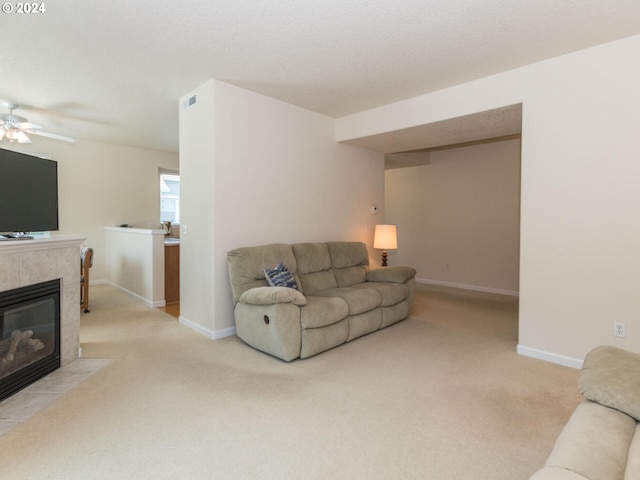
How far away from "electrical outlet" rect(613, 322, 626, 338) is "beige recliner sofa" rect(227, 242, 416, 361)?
6.14 feet

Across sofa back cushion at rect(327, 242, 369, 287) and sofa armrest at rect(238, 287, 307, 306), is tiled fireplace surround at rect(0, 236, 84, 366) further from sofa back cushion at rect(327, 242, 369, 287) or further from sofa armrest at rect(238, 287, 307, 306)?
sofa back cushion at rect(327, 242, 369, 287)

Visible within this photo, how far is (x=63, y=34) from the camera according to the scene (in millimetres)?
2580

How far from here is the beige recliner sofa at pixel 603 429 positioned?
103cm

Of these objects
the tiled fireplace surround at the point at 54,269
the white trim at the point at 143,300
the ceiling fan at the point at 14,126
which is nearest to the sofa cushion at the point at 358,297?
the tiled fireplace surround at the point at 54,269

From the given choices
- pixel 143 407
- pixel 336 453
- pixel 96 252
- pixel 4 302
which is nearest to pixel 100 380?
pixel 143 407

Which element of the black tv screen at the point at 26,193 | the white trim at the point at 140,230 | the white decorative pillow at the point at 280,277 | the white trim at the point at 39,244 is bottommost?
the white decorative pillow at the point at 280,277

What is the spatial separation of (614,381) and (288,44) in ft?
9.31

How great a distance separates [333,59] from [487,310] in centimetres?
372

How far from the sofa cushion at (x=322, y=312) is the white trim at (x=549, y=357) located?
162cm

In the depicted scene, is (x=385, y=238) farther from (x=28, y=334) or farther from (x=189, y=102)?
(x=28, y=334)

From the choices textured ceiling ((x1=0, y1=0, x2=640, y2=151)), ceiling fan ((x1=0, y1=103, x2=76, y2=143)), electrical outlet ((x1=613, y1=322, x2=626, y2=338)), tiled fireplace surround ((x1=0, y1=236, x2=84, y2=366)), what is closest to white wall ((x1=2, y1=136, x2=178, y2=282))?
ceiling fan ((x1=0, y1=103, x2=76, y2=143))

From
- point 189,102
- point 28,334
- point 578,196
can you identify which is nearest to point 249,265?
point 28,334

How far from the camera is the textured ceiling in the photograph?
2.28 metres

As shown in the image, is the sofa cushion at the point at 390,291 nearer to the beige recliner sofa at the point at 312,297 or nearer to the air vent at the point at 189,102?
the beige recliner sofa at the point at 312,297
